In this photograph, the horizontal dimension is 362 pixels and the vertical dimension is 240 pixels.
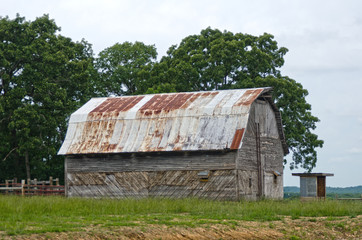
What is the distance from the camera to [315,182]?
40781 mm

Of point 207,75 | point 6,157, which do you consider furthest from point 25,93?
point 207,75

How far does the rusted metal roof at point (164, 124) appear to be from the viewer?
3600 cm

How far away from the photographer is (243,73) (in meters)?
51.5

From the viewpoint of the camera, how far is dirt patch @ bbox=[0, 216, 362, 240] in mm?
18828

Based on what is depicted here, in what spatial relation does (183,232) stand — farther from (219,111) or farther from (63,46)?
(63,46)

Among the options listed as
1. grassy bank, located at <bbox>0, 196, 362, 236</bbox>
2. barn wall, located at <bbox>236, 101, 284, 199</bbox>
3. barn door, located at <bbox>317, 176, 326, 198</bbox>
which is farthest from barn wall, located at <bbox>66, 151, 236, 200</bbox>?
barn door, located at <bbox>317, 176, 326, 198</bbox>

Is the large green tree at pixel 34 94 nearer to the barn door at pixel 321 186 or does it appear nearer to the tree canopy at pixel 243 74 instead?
the tree canopy at pixel 243 74

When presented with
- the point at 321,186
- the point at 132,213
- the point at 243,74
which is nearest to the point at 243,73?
the point at 243,74

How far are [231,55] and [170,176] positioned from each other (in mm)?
18333

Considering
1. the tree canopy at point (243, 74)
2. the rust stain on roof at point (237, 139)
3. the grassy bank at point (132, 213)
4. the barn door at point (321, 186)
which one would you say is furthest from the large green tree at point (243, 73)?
the grassy bank at point (132, 213)

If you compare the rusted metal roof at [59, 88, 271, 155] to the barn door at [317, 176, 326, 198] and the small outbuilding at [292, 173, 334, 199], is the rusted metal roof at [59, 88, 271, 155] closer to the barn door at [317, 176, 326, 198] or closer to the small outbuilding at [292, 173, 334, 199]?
the small outbuilding at [292, 173, 334, 199]

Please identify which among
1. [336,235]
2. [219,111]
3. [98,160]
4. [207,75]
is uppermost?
[207,75]

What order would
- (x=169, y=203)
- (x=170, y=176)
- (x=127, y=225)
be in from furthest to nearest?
1. (x=170, y=176)
2. (x=169, y=203)
3. (x=127, y=225)

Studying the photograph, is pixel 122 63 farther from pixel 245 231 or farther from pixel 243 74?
pixel 245 231
